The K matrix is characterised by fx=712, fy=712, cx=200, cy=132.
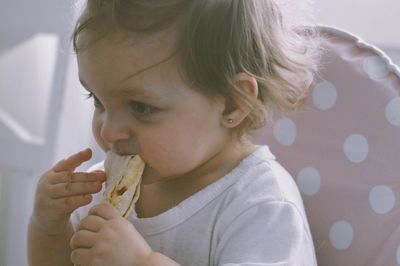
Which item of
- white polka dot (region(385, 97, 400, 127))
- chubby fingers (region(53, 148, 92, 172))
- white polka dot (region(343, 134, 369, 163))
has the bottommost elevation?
white polka dot (region(343, 134, 369, 163))

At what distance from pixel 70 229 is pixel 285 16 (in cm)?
37

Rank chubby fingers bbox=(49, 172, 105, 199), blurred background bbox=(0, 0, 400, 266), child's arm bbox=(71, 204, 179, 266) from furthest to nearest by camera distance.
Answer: blurred background bbox=(0, 0, 400, 266) < chubby fingers bbox=(49, 172, 105, 199) < child's arm bbox=(71, 204, 179, 266)

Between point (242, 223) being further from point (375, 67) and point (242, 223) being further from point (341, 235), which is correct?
point (375, 67)

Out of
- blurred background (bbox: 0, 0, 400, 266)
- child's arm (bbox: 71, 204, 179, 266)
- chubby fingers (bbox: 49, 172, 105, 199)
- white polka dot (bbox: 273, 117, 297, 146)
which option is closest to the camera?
child's arm (bbox: 71, 204, 179, 266)

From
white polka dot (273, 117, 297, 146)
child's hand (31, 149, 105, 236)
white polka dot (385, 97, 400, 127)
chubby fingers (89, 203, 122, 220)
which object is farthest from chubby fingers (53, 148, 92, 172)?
white polka dot (385, 97, 400, 127)

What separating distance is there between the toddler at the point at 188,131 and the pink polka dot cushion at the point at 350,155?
45 mm

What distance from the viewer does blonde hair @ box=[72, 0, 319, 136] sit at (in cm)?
71

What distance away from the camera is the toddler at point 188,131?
0.71m

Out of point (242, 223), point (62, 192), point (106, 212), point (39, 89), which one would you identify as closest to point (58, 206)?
point (62, 192)

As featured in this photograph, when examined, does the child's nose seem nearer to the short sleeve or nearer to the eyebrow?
the eyebrow

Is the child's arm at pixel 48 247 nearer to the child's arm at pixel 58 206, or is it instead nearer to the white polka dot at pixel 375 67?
the child's arm at pixel 58 206

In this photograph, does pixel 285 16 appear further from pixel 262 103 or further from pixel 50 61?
pixel 50 61

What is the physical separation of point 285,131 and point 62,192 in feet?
0.96

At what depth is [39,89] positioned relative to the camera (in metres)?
1.41
